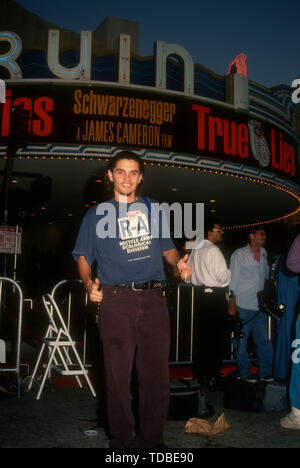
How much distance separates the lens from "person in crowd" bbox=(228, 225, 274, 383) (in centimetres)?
541

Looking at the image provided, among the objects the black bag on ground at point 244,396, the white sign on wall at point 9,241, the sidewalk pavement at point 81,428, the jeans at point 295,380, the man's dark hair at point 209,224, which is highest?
the man's dark hair at point 209,224

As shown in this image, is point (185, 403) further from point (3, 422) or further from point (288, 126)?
point (288, 126)

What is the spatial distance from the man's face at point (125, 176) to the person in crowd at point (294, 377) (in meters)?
1.72

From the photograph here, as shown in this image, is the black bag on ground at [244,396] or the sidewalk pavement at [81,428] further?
the black bag on ground at [244,396]

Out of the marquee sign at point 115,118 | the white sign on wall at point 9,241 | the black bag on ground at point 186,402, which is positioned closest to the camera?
the black bag on ground at point 186,402

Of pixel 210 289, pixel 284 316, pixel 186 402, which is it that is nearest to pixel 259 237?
pixel 210 289

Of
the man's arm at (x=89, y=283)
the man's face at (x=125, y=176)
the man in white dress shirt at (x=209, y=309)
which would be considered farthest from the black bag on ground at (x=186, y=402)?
the man's face at (x=125, y=176)

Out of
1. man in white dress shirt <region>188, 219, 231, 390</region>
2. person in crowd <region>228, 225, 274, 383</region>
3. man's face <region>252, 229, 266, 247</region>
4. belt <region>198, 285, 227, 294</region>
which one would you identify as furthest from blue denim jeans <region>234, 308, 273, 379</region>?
man's face <region>252, 229, 266, 247</region>

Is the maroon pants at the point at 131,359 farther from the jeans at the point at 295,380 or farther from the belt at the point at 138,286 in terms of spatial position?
the jeans at the point at 295,380

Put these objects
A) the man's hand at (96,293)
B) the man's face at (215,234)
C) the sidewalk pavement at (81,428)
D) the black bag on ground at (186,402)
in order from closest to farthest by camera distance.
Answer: the man's hand at (96,293)
the sidewalk pavement at (81,428)
the black bag on ground at (186,402)
the man's face at (215,234)

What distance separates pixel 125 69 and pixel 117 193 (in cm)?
888

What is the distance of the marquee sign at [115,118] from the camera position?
10742mm

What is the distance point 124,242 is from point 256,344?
3.22 m

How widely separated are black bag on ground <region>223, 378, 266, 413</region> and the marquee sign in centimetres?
756
